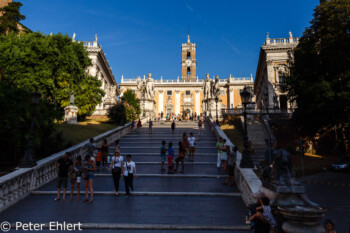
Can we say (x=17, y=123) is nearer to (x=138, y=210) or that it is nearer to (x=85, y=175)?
(x=85, y=175)

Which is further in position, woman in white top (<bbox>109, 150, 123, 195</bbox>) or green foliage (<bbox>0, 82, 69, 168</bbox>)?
green foliage (<bbox>0, 82, 69, 168</bbox>)

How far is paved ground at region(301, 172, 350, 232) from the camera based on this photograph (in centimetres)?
930

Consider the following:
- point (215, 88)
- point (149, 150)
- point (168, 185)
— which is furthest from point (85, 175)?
point (215, 88)

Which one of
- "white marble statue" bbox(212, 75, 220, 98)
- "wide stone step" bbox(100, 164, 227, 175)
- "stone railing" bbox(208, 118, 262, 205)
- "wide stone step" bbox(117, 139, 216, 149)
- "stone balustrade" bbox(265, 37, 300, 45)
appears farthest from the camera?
"stone balustrade" bbox(265, 37, 300, 45)

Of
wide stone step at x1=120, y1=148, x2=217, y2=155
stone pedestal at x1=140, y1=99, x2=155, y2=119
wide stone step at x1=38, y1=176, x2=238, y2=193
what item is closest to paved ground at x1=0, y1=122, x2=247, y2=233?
wide stone step at x1=38, y1=176, x2=238, y2=193

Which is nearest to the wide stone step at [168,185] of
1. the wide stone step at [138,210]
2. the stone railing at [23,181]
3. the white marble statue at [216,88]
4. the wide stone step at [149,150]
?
the stone railing at [23,181]

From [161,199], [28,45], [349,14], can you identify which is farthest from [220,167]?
[28,45]

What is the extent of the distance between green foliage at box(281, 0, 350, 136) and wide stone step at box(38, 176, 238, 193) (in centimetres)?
1244

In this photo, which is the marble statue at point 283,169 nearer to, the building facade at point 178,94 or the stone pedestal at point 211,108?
the stone pedestal at point 211,108

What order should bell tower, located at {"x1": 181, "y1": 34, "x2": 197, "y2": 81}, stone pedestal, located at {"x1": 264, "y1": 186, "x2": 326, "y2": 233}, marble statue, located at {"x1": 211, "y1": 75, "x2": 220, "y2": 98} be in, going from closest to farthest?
stone pedestal, located at {"x1": 264, "y1": 186, "x2": 326, "y2": 233}
marble statue, located at {"x1": 211, "y1": 75, "x2": 220, "y2": 98}
bell tower, located at {"x1": 181, "y1": 34, "x2": 197, "y2": 81}

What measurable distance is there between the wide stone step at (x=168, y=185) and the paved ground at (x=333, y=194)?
427 cm

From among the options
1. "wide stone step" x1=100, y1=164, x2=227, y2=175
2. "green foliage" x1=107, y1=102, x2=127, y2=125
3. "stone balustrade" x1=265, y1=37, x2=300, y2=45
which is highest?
"stone balustrade" x1=265, y1=37, x2=300, y2=45

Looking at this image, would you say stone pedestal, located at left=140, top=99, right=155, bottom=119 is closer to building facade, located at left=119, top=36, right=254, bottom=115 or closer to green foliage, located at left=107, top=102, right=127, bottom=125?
green foliage, located at left=107, top=102, right=127, bottom=125

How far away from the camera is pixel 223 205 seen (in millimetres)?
6969
